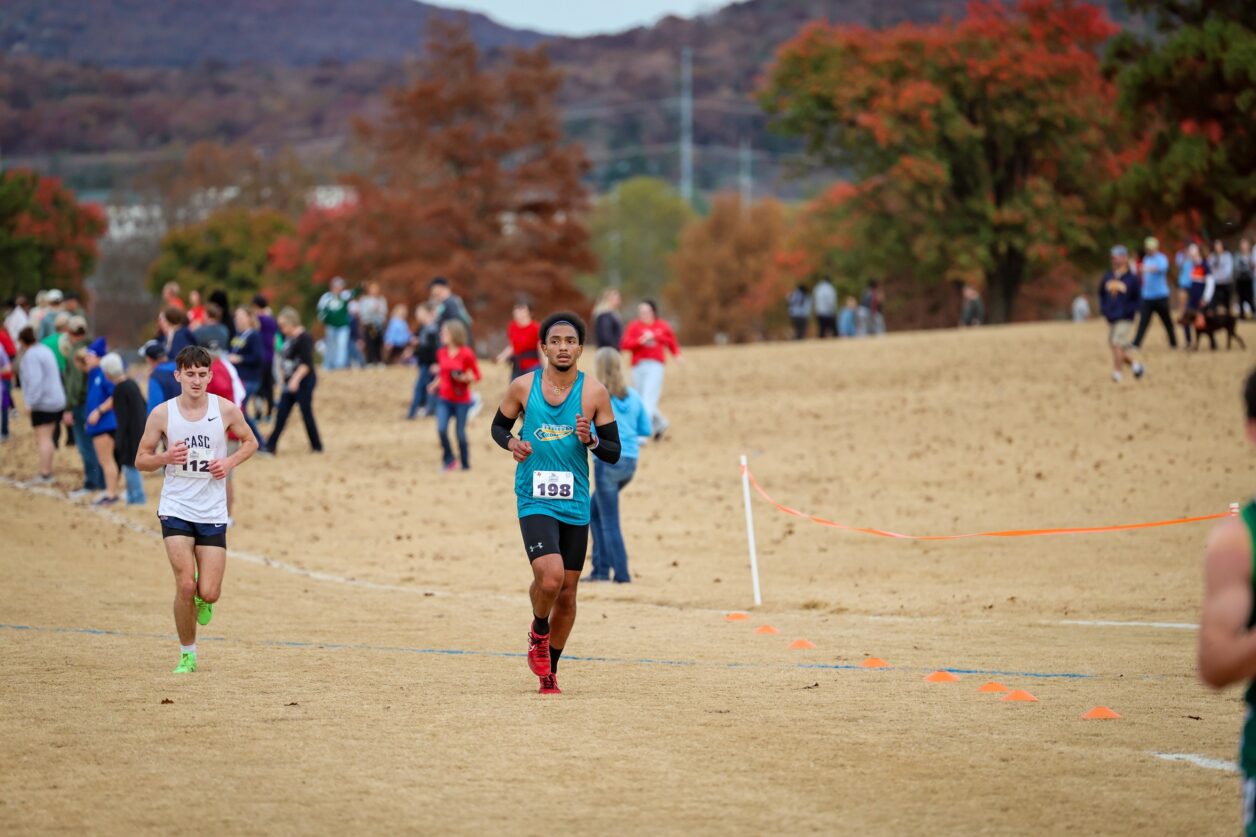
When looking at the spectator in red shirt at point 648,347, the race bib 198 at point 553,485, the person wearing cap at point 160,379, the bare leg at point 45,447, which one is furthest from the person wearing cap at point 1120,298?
the race bib 198 at point 553,485

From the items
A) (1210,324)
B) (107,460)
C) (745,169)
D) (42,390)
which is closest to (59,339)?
(42,390)

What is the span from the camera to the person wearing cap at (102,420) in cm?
1956

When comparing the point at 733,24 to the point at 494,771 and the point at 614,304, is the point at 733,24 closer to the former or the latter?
the point at 614,304

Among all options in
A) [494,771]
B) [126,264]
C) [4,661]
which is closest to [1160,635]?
[494,771]

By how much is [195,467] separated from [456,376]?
12.2 meters

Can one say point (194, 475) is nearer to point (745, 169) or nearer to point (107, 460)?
point (107, 460)

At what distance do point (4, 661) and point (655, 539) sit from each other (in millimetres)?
9676

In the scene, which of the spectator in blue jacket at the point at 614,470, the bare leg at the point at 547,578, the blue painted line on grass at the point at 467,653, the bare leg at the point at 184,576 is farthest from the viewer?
the spectator in blue jacket at the point at 614,470

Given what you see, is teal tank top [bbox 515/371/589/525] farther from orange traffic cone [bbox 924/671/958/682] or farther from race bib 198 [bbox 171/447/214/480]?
orange traffic cone [bbox 924/671/958/682]

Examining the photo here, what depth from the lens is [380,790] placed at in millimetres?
6879

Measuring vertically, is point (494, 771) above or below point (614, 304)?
below

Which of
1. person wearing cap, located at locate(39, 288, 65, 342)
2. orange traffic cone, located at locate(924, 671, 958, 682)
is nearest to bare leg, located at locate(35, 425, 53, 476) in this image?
person wearing cap, located at locate(39, 288, 65, 342)

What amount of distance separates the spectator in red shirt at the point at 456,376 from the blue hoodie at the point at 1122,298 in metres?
11.2

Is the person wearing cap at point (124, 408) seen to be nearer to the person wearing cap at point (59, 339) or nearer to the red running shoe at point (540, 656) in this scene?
the person wearing cap at point (59, 339)
